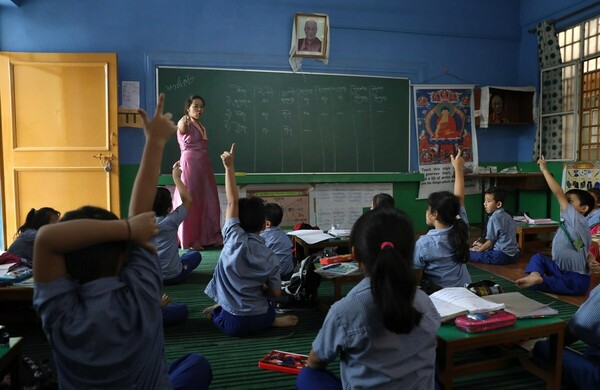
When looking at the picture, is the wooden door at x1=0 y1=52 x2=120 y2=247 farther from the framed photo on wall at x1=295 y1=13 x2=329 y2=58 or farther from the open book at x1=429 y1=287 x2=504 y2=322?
the open book at x1=429 y1=287 x2=504 y2=322

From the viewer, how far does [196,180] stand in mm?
4648

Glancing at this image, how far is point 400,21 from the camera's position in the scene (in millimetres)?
5629

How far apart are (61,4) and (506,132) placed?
571 cm

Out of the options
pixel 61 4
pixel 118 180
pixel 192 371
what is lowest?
pixel 192 371

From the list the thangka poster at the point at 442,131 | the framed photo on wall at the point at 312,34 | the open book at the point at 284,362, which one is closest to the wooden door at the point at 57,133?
the framed photo on wall at the point at 312,34

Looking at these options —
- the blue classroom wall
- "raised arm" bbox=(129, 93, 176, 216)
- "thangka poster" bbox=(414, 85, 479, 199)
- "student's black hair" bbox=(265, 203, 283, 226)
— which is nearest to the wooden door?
the blue classroom wall

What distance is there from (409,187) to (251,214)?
12.8 feet

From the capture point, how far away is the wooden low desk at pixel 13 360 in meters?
1.13

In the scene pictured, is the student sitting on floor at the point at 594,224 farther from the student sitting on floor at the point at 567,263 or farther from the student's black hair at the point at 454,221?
the student's black hair at the point at 454,221

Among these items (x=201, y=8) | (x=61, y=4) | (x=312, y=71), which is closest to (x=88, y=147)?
(x=61, y=4)

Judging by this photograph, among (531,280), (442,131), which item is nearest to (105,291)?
(531,280)

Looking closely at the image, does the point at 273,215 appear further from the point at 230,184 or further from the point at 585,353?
the point at 585,353

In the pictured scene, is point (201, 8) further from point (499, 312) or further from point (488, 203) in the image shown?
point (499, 312)

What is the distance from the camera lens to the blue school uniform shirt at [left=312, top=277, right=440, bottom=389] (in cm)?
113
